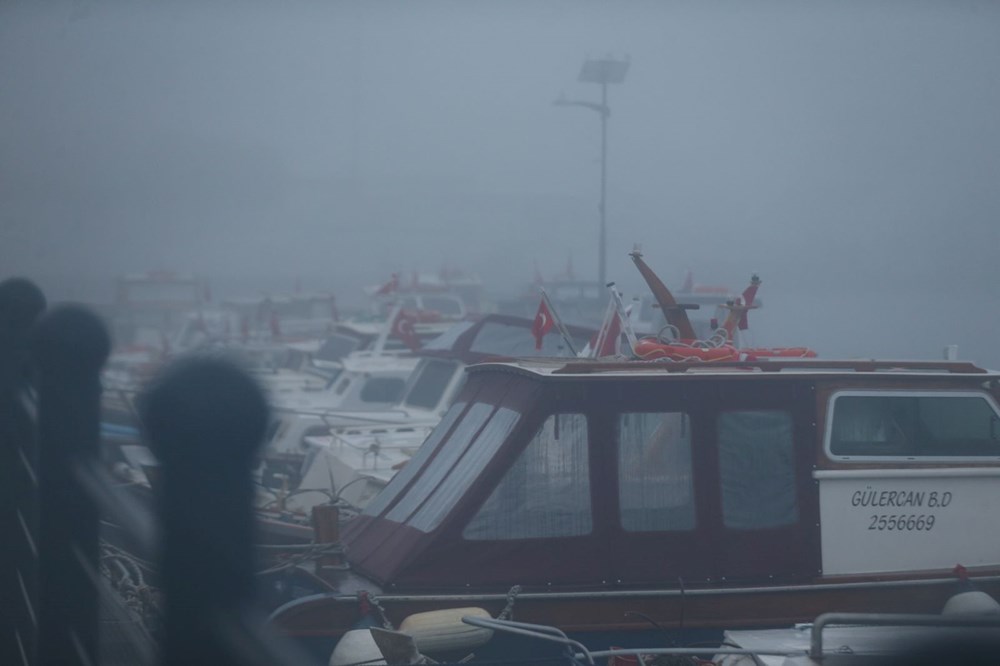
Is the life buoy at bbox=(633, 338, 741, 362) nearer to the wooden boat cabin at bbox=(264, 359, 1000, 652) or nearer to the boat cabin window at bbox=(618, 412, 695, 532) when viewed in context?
the wooden boat cabin at bbox=(264, 359, 1000, 652)

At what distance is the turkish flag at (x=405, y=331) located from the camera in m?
→ 17.0

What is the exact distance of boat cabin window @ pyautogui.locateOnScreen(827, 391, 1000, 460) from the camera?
19.2 feet

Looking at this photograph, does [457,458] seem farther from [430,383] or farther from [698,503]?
[430,383]

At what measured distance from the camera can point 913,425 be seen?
596 centimetres

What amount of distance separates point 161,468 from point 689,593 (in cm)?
436

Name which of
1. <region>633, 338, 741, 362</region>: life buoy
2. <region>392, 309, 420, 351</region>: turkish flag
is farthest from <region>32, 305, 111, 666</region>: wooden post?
<region>392, 309, 420, 351</region>: turkish flag

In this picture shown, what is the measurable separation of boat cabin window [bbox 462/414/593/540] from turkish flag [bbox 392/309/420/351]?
11.3 metres

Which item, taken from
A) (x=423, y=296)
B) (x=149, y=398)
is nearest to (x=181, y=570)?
(x=149, y=398)

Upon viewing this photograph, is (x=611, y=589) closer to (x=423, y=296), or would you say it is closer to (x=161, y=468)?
(x=161, y=468)

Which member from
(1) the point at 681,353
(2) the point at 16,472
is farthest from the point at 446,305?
(2) the point at 16,472

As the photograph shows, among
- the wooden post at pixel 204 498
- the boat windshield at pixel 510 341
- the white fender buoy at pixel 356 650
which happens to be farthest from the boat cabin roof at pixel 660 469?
the boat windshield at pixel 510 341

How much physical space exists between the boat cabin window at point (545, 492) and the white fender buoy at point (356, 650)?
2.60 feet

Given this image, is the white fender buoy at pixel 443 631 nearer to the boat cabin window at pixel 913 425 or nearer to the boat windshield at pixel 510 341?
the boat cabin window at pixel 913 425

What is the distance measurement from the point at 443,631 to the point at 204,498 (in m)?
3.77
